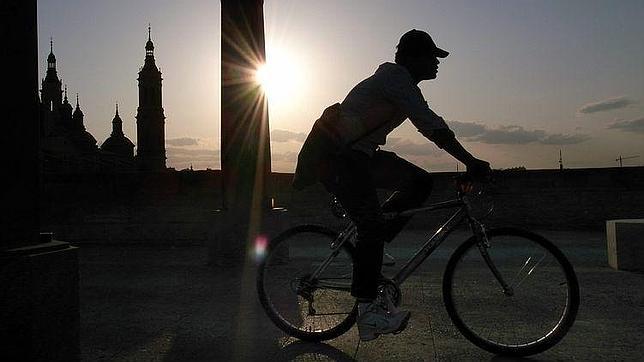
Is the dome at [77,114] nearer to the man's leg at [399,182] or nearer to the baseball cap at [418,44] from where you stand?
the man's leg at [399,182]

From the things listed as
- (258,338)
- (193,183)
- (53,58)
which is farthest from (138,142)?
(258,338)

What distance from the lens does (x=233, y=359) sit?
9.92 feet

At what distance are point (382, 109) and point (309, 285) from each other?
1183 mm

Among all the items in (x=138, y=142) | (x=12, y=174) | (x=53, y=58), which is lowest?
(x=12, y=174)

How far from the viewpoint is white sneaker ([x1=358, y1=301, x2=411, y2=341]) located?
3.11 meters

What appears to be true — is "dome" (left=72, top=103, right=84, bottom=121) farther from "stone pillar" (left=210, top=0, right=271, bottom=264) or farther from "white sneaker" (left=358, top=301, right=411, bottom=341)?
"white sneaker" (left=358, top=301, right=411, bottom=341)

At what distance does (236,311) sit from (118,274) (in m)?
2.41

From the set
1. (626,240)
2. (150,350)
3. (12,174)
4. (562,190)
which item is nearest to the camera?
(12,174)

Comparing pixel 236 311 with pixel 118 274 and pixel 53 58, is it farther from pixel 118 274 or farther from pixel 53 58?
pixel 53 58

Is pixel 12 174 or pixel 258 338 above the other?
pixel 12 174

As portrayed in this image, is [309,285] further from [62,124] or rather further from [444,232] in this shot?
[62,124]

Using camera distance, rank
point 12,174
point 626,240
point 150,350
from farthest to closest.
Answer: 1. point 626,240
2. point 150,350
3. point 12,174

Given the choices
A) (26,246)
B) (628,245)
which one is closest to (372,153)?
(26,246)

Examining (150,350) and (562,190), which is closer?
(150,350)
